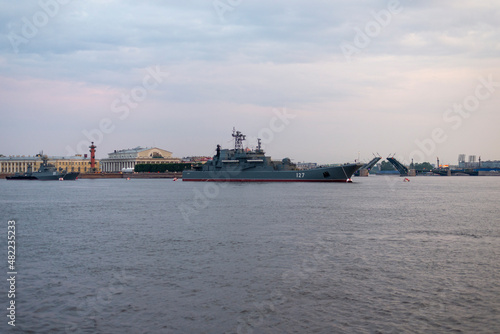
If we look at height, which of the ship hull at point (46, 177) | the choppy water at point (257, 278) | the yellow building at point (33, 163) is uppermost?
the yellow building at point (33, 163)

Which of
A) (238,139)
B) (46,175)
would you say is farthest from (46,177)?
(238,139)

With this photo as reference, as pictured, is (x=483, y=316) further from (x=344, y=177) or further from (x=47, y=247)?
(x=344, y=177)

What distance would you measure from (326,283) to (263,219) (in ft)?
48.2

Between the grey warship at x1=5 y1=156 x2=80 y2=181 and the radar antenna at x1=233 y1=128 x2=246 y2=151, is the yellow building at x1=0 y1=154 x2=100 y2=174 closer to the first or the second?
the grey warship at x1=5 y1=156 x2=80 y2=181

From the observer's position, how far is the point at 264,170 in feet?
270

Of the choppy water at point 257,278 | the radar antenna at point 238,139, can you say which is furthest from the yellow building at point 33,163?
the choppy water at point 257,278

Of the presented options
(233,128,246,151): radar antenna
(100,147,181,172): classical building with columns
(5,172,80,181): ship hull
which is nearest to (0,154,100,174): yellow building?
(100,147,181,172): classical building with columns

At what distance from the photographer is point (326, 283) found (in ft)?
42.1

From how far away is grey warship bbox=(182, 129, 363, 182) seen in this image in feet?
270

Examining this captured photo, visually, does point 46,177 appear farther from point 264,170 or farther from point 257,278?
point 257,278

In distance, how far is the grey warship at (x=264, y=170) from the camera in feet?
270

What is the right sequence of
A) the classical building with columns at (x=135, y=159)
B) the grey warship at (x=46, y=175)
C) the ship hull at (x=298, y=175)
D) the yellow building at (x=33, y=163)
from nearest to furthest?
1. the ship hull at (x=298, y=175)
2. the grey warship at (x=46, y=175)
3. the yellow building at (x=33, y=163)
4. the classical building with columns at (x=135, y=159)

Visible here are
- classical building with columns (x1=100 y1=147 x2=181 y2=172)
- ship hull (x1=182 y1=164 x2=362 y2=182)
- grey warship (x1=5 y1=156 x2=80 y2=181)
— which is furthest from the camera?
classical building with columns (x1=100 y1=147 x2=181 y2=172)

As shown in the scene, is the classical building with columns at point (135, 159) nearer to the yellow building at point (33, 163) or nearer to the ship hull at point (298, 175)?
the yellow building at point (33, 163)
